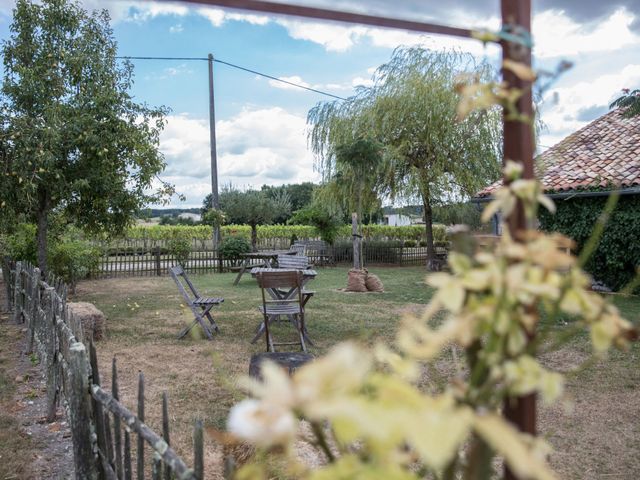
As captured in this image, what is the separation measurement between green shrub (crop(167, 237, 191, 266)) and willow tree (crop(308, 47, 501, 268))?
6.13 metres

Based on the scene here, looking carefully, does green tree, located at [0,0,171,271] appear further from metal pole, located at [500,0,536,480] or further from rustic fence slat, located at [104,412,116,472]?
metal pole, located at [500,0,536,480]

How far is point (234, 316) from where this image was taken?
372 inches

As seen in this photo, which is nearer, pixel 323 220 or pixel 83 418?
pixel 83 418

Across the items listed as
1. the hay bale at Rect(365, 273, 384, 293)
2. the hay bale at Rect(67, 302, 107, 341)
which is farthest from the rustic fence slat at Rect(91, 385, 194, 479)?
the hay bale at Rect(365, 273, 384, 293)

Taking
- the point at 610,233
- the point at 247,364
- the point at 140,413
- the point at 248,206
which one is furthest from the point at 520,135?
the point at 248,206

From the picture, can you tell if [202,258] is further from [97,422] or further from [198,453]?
[198,453]

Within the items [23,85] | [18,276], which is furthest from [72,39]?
[18,276]

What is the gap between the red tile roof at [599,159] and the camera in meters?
12.4

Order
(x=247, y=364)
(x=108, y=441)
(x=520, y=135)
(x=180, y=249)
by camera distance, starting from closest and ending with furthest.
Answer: (x=520, y=135)
(x=108, y=441)
(x=247, y=364)
(x=180, y=249)

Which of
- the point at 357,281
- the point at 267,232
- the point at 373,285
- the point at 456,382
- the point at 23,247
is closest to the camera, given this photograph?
the point at 456,382

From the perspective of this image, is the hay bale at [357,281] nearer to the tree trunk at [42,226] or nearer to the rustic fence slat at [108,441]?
the tree trunk at [42,226]

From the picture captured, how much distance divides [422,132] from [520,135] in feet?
60.4

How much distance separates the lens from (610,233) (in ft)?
39.8

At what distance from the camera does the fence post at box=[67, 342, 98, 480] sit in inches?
116
